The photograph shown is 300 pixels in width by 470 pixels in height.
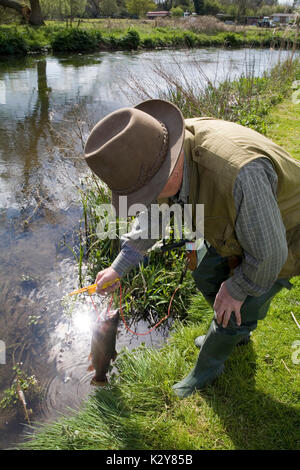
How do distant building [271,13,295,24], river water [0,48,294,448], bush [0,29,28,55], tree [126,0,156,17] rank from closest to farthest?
river water [0,48,294,448] → distant building [271,13,295,24] → bush [0,29,28,55] → tree [126,0,156,17]

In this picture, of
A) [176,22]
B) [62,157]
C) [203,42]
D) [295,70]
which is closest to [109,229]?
[62,157]

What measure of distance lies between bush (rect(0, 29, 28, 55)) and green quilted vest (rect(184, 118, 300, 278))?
1673cm

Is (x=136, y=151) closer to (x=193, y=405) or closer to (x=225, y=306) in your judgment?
(x=225, y=306)

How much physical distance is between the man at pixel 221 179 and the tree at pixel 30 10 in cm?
2513

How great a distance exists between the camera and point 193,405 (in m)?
2.12

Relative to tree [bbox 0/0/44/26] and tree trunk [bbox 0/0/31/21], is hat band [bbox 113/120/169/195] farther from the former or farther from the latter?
tree [bbox 0/0/44/26]

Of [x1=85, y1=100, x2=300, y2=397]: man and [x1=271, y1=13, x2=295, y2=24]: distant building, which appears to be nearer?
[x1=85, y1=100, x2=300, y2=397]: man

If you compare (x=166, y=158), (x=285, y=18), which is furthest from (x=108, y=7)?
(x=166, y=158)

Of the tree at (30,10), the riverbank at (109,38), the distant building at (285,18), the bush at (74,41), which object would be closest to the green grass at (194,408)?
the distant building at (285,18)

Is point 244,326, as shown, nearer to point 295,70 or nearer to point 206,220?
point 206,220

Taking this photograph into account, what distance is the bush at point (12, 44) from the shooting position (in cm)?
1497

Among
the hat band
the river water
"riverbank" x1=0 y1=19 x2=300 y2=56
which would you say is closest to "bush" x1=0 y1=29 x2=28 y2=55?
"riverbank" x1=0 y1=19 x2=300 y2=56

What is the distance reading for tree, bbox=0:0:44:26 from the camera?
2105cm

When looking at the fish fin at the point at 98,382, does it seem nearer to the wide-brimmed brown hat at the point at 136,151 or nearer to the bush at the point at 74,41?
the wide-brimmed brown hat at the point at 136,151
